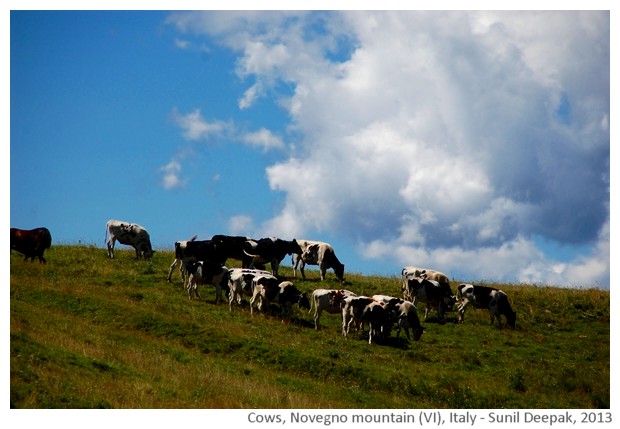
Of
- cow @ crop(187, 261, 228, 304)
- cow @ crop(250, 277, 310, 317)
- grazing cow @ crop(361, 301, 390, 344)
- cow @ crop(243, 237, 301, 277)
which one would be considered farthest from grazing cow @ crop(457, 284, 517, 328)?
cow @ crop(187, 261, 228, 304)

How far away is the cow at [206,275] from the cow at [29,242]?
9557 millimetres

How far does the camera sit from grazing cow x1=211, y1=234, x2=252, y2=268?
41062 mm

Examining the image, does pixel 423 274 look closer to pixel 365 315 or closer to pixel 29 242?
pixel 365 315

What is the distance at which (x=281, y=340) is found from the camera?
91.6ft

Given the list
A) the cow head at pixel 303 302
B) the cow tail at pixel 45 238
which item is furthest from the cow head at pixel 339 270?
the cow tail at pixel 45 238

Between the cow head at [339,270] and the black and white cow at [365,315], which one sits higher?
the cow head at [339,270]

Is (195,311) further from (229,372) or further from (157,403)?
(157,403)

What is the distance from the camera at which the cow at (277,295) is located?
32594 mm

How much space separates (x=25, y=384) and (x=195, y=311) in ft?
44.4

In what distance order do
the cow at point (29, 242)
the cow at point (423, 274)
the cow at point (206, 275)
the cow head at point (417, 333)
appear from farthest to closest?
the cow at point (423, 274), the cow at point (29, 242), the cow at point (206, 275), the cow head at point (417, 333)

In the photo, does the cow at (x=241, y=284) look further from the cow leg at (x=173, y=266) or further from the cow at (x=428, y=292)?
the cow at (x=428, y=292)

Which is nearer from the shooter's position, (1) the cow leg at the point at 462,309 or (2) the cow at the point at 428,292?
Answer: (1) the cow leg at the point at 462,309

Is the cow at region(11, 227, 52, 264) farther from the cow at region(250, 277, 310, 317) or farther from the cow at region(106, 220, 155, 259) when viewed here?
the cow at region(250, 277, 310, 317)
